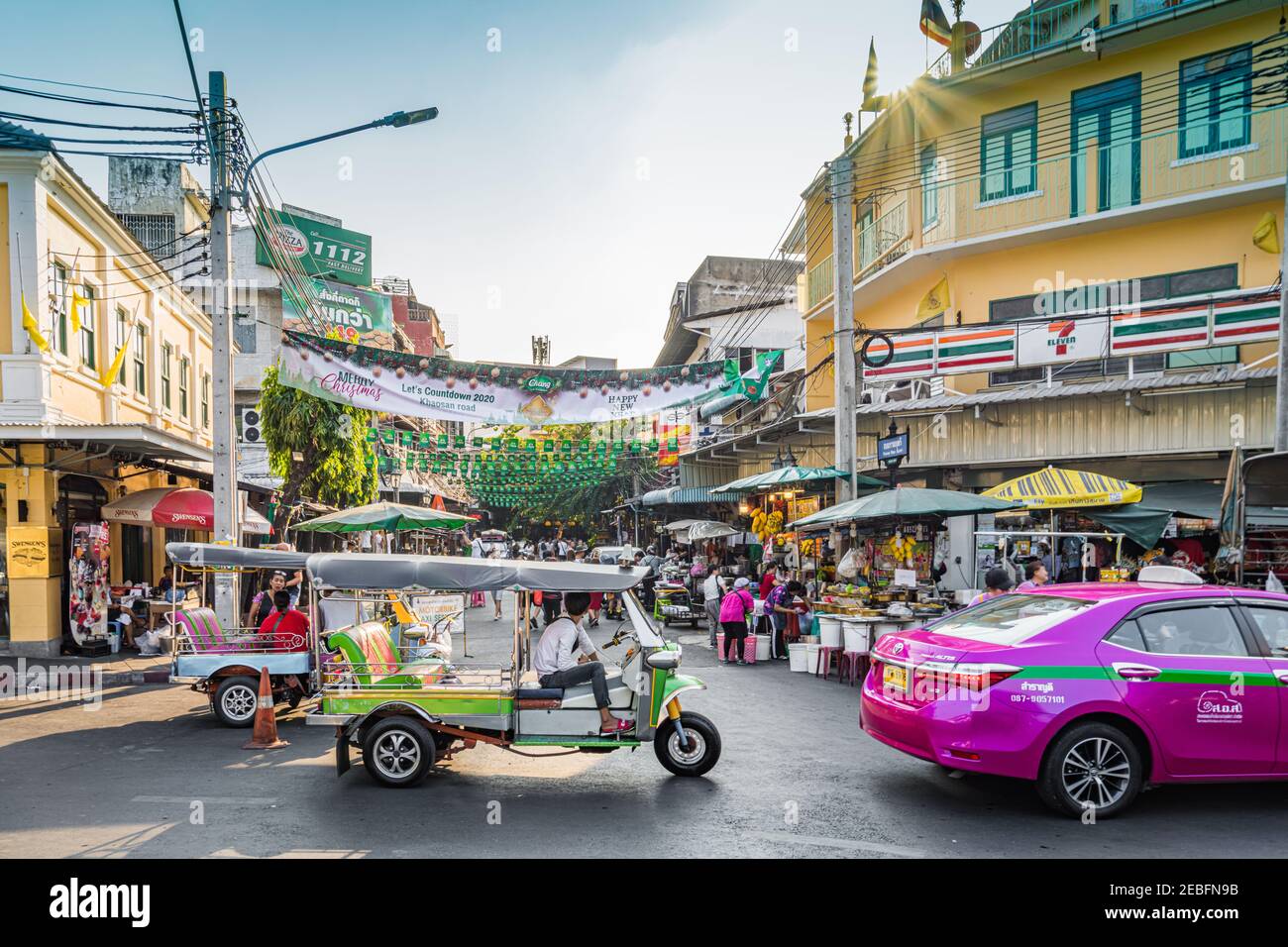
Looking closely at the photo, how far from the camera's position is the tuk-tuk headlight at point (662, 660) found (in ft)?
23.7

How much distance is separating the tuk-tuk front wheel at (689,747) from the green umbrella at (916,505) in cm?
604

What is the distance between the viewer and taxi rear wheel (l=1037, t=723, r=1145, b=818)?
6113mm

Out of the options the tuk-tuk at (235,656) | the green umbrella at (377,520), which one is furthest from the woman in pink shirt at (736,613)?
the tuk-tuk at (235,656)

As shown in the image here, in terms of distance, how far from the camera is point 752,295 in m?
43.8

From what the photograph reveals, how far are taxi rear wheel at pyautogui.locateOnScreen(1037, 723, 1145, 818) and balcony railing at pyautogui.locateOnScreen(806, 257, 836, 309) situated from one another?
61.2 feet

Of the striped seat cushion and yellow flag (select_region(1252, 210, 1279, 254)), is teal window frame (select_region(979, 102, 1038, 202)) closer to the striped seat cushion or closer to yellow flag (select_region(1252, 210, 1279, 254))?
yellow flag (select_region(1252, 210, 1279, 254))

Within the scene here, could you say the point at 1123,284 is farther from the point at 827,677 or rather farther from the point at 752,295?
the point at 752,295

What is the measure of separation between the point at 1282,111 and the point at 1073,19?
479 centimetres

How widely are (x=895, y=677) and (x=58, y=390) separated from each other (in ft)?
51.2

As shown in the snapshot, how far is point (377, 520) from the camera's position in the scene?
607 inches

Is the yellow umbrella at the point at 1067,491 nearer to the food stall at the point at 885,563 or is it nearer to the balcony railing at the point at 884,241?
the food stall at the point at 885,563

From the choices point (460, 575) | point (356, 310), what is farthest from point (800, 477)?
point (356, 310)

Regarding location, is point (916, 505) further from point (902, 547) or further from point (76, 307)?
point (76, 307)
